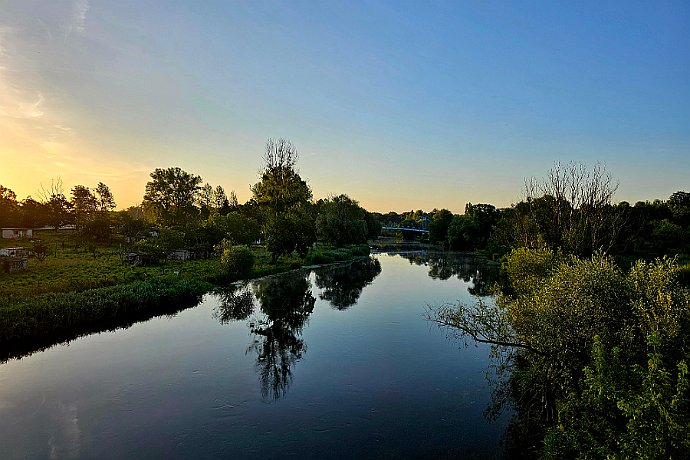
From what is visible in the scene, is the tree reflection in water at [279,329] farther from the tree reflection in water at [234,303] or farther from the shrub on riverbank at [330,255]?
the shrub on riverbank at [330,255]

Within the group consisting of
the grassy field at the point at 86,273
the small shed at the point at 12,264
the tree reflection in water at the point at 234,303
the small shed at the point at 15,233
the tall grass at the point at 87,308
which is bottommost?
the tree reflection in water at the point at 234,303

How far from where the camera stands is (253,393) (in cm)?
1552

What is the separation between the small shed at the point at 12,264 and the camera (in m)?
31.9

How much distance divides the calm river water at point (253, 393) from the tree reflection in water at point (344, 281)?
7.52m

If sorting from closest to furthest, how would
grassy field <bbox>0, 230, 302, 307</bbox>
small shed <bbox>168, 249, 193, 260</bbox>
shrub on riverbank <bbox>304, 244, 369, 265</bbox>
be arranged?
grassy field <bbox>0, 230, 302, 307</bbox>
small shed <bbox>168, 249, 193, 260</bbox>
shrub on riverbank <bbox>304, 244, 369, 265</bbox>

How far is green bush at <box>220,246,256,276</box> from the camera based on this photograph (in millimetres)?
40719

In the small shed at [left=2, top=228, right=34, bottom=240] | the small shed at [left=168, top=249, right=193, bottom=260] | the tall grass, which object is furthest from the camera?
the small shed at [left=2, top=228, right=34, bottom=240]

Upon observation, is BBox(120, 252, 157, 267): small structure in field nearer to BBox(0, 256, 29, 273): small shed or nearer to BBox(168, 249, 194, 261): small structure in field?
BBox(168, 249, 194, 261): small structure in field

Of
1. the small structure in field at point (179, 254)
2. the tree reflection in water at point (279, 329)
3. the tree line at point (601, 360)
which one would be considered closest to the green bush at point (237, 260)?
the tree reflection in water at point (279, 329)

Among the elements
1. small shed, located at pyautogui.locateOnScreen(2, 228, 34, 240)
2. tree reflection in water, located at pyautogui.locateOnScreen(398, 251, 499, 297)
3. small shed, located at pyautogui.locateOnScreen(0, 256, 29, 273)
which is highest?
small shed, located at pyautogui.locateOnScreen(2, 228, 34, 240)

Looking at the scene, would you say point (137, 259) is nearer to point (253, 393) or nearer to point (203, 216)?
point (253, 393)

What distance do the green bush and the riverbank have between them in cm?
71

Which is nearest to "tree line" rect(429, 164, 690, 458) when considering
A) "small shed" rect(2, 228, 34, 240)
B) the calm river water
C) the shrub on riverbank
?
the calm river water

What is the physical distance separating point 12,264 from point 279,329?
2311 cm
